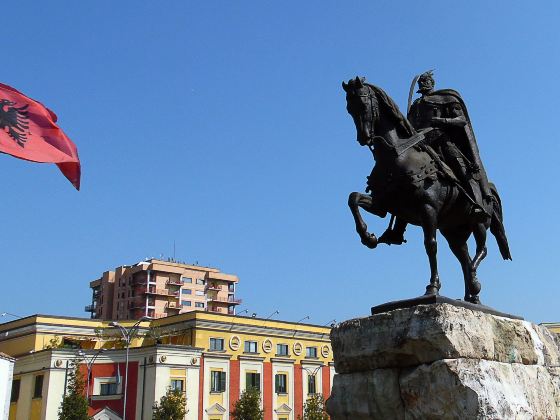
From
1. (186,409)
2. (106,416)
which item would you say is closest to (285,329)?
(186,409)

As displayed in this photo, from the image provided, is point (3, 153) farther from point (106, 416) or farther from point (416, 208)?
point (106, 416)

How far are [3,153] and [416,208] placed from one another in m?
5.74

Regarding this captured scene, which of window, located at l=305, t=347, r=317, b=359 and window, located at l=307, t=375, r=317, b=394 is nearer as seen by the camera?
window, located at l=307, t=375, r=317, b=394

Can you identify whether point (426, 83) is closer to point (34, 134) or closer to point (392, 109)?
point (392, 109)

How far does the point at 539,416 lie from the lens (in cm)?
651

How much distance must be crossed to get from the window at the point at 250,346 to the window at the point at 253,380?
2.01m

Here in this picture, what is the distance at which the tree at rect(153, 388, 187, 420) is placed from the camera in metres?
46.8

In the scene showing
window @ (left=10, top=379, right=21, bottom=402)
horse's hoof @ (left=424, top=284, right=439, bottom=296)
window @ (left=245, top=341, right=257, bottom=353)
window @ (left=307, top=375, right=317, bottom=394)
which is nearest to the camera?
horse's hoof @ (left=424, top=284, right=439, bottom=296)

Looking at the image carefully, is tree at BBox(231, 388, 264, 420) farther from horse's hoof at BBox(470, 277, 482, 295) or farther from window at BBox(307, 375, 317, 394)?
horse's hoof at BBox(470, 277, 482, 295)

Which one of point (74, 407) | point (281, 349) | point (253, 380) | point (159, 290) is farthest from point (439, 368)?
point (159, 290)

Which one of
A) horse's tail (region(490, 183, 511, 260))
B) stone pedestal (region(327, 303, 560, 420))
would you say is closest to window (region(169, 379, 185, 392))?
horse's tail (region(490, 183, 511, 260))

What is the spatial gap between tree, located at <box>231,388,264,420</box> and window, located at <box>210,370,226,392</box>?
1738 millimetres

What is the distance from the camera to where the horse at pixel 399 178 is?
23.8ft

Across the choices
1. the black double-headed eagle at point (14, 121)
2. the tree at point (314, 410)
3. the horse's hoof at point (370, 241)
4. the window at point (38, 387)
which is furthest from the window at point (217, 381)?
the horse's hoof at point (370, 241)
